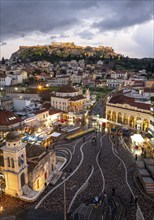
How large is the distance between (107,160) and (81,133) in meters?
11.9

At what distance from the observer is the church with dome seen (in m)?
20.6

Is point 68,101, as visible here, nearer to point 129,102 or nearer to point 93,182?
point 129,102

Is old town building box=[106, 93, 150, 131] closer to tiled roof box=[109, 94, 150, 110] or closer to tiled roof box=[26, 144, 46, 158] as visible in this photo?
tiled roof box=[109, 94, 150, 110]

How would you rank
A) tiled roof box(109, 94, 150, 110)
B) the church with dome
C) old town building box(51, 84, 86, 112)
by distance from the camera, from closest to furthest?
the church with dome
tiled roof box(109, 94, 150, 110)
old town building box(51, 84, 86, 112)

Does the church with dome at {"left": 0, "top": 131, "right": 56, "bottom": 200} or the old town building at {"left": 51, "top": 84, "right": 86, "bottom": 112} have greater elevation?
the old town building at {"left": 51, "top": 84, "right": 86, "bottom": 112}

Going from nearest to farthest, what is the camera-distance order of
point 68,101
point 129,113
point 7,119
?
point 7,119
point 129,113
point 68,101

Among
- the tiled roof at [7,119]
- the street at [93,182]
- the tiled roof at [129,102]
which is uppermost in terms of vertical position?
the tiled roof at [129,102]

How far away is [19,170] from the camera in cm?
2069

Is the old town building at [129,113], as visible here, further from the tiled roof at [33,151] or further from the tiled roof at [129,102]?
the tiled roof at [33,151]

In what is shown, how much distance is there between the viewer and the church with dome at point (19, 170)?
2061 cm

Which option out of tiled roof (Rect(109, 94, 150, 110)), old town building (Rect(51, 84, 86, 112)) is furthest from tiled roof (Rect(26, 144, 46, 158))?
old town building (Rect(51, 84, 86, 112))

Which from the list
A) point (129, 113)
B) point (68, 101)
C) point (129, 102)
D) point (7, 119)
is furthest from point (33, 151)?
point (68, 101)

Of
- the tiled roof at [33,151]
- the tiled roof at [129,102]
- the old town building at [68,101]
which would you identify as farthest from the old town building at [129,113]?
the tiled roof at [33,151]

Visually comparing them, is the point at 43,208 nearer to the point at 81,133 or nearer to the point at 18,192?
the point at 18,192
